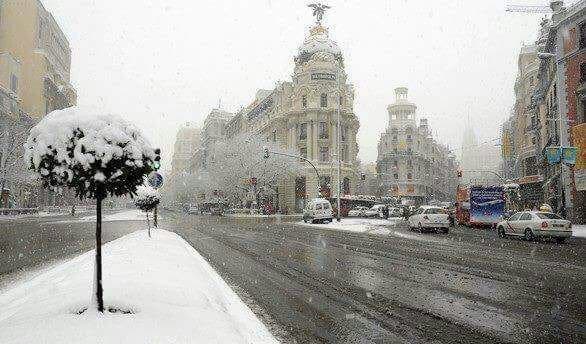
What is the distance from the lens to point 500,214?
3353cm

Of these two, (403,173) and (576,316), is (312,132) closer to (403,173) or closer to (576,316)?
(403,173)

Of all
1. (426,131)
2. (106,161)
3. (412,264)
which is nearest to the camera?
(106,161)

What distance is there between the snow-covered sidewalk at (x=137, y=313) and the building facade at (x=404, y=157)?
3876 inches

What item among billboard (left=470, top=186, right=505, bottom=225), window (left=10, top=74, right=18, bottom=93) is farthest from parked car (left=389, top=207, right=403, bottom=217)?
window (left=10, top=74, right=18, bottom=93)

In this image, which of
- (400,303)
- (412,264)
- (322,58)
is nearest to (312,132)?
(322,58)

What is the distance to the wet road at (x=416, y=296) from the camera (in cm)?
569

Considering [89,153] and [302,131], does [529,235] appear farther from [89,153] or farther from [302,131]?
[302,131]

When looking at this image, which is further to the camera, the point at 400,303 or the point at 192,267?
the point at 192,267

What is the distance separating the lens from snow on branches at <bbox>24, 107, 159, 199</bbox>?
5191mm

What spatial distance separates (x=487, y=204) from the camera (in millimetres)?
33625

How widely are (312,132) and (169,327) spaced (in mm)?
66219

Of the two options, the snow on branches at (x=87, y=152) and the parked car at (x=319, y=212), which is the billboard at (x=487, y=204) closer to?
the parked car at (x=319, y=212)

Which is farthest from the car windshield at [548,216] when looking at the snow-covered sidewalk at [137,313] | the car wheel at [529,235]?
the snow-covered sidewalk at [137,313]

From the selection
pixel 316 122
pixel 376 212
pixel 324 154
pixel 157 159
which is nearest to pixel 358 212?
pixel 376 212
